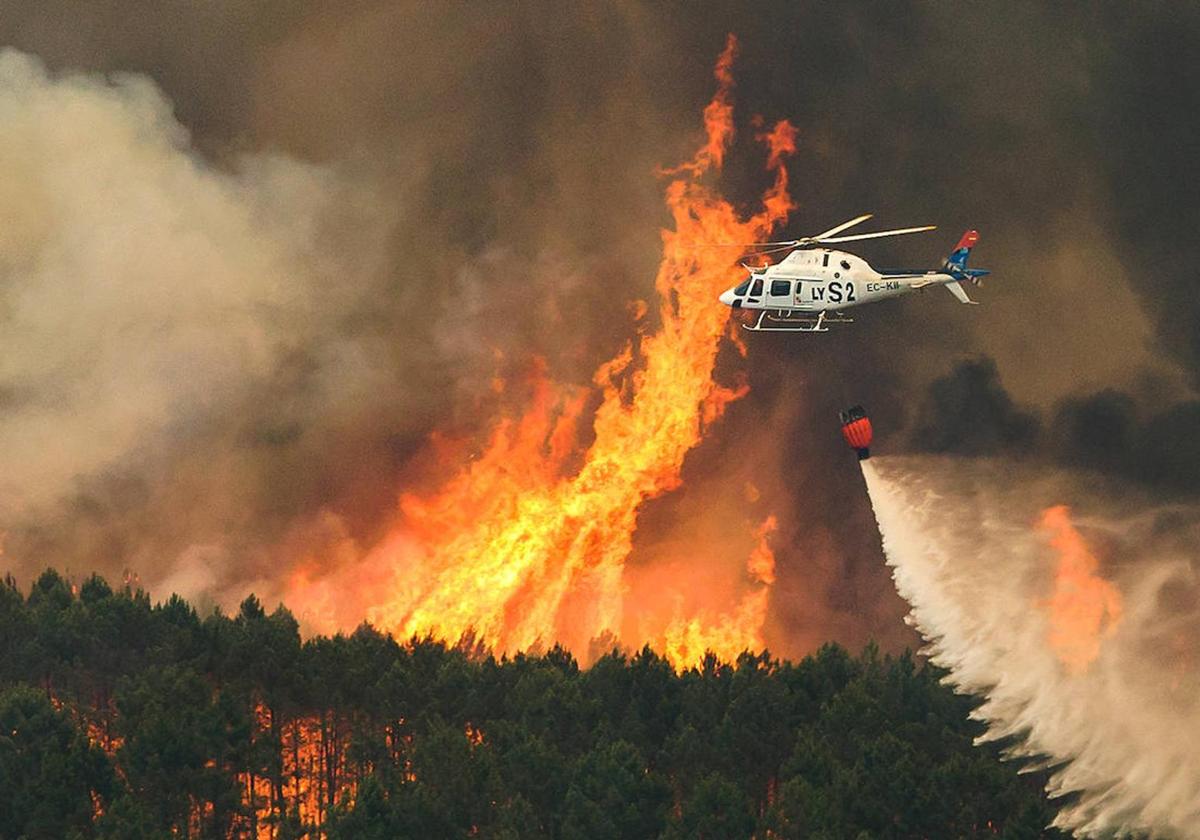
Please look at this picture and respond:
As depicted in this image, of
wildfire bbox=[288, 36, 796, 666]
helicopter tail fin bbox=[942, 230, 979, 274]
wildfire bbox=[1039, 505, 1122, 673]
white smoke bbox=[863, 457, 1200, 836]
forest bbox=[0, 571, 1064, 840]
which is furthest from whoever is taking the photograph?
wildfire bbox=[288, 36, 796, 666]

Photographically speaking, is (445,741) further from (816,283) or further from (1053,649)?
(1053,649)

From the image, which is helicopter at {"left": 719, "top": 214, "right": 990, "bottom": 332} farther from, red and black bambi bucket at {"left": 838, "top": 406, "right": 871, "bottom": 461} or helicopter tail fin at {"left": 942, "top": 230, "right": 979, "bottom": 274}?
red and black bambi bucket at {"left": 838, "top": 406, "right": 871, "bottom": 461}

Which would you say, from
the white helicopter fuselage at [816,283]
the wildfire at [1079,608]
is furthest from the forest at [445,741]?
the white helicopter fuselage at [816,283]

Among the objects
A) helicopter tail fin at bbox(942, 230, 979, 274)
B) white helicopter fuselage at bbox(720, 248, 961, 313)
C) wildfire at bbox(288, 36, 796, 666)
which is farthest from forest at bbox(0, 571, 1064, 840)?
helicopter tail fin at bbox(942, 230, 979, 274)

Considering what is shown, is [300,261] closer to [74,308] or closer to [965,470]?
[74,308]

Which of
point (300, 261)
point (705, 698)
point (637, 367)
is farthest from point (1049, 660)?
point (300, 261)

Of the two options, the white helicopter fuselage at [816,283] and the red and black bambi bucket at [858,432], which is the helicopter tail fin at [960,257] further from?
the red and black bambi bucket at [858,432]
